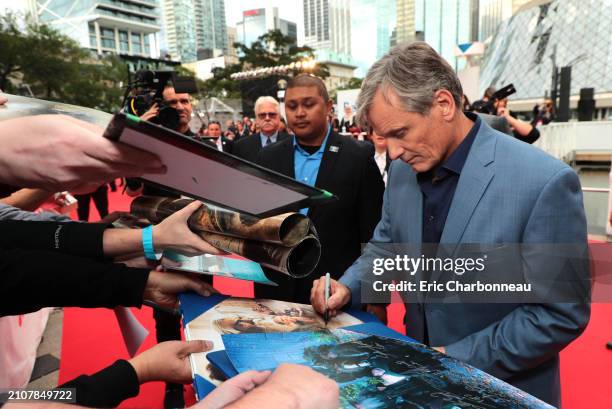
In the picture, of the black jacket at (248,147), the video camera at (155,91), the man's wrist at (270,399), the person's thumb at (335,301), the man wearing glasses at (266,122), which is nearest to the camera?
the man's wrist at (270,399)

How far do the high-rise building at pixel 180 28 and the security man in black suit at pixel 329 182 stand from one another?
96053mm

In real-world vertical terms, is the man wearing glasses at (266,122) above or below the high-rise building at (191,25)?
below

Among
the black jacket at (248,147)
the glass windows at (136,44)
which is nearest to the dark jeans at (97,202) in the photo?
the black jacket at (248,147)

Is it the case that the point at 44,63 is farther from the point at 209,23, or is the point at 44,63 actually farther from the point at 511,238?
the point at 209,23

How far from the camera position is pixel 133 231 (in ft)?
3.78

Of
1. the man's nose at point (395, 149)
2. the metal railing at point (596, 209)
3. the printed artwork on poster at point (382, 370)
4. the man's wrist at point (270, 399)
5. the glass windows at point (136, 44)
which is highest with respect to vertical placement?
the glass windows at point (136, 44)

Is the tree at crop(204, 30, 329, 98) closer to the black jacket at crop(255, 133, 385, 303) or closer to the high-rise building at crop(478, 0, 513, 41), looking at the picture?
the high-rise building at crop(478, 0, 513, 41)

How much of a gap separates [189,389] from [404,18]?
4475 cm

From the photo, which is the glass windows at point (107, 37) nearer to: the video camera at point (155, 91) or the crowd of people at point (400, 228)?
the video camera at point (155, 91)

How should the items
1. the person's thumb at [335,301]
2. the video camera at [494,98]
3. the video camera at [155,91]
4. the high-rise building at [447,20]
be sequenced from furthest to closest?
the high-rise building at [447,20] < the video camera at [494,98] < the video camera at [155,91] < the person's thumb at [335,301]

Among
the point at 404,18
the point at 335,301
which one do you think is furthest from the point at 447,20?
the point at 335,301

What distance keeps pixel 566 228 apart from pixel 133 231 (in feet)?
3.81

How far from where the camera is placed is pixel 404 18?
1638 inches

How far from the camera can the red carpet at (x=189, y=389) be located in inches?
96.4
